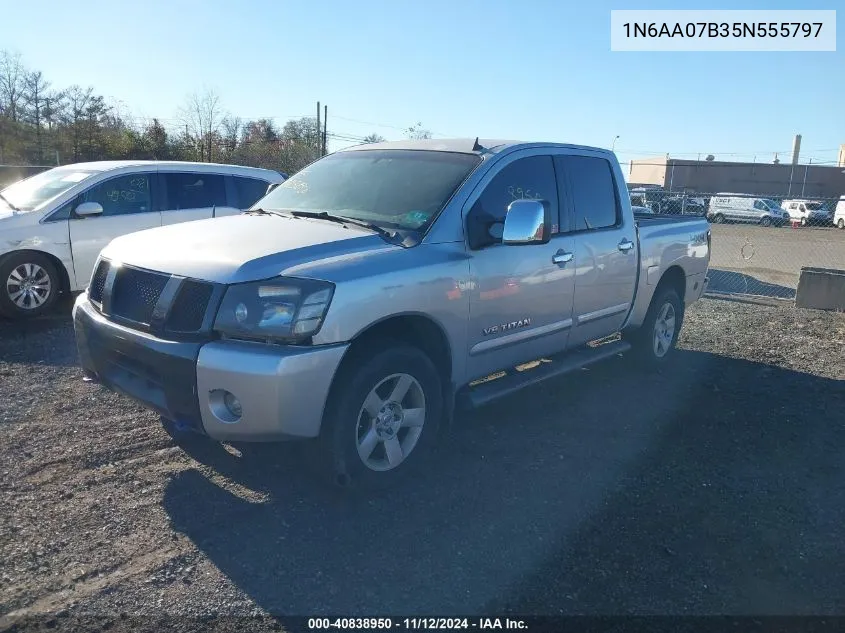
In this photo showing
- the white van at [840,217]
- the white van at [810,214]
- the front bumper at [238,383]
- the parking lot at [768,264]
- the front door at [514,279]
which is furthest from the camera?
the white van at [810,214]

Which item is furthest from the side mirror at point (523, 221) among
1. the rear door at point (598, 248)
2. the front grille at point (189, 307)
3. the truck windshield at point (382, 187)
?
the front grille at point (189, 307)

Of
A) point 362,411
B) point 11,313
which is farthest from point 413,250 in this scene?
point 11,313

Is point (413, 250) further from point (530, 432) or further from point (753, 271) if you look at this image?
point (753, 271)

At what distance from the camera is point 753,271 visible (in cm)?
1508

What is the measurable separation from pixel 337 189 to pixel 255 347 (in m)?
1.80

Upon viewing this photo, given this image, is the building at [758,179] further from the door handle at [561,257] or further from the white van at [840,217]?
the door handle at [561,257]

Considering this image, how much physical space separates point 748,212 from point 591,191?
126ft

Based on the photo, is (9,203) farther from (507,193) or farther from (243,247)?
(507,193)

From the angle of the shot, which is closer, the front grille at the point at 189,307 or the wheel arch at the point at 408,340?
the front grille at the point at 189,307

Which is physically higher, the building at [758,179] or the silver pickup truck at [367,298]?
the building at [758,179]

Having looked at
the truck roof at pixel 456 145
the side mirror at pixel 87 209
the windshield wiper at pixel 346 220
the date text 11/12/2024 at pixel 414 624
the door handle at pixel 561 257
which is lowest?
the date text 11/12/2024 at pixel 414 624

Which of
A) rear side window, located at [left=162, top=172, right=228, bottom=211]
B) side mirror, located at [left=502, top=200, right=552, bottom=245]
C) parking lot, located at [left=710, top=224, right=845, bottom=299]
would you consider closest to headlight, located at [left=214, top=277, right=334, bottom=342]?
side mirror, located at [left=502, top=200, right=552, bottom=245]

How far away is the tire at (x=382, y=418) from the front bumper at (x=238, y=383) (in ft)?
0.45

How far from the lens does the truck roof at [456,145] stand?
Answer: 459 cm
